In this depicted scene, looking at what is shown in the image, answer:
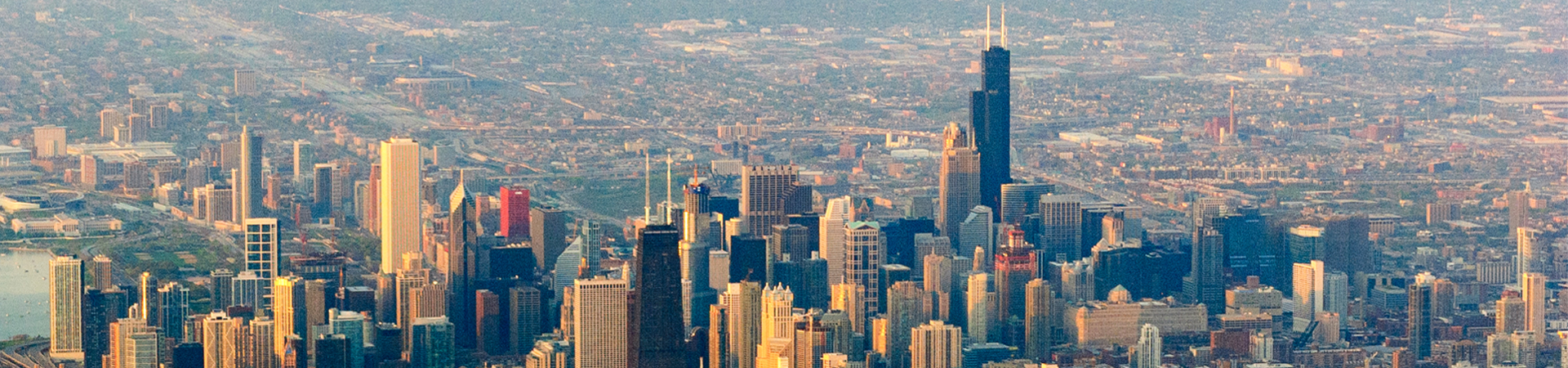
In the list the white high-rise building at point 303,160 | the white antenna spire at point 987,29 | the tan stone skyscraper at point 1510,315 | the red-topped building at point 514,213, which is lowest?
the tan stone skyscraper at point 1510,315

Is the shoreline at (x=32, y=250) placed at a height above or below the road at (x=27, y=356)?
above

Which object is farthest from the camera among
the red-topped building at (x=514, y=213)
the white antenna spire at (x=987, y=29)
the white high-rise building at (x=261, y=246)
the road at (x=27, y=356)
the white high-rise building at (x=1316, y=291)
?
the white antenna spire at (x=987, y=29)

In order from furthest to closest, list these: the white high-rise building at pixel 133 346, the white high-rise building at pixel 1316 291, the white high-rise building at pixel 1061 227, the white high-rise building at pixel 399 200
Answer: the white high-rise building at pixel 1061 227 < the white high-rise building at pixel 399 200 < the white high-rise building at pixel 1316 291 < the white high-rise building at pixel 133 346

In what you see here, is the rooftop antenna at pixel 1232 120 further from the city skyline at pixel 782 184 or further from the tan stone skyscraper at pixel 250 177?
the tan stone skyscraper at pixel 250 177

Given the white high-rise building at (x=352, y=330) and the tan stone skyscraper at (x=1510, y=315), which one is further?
the tan stone skyscraper at (x=1510, y=315)

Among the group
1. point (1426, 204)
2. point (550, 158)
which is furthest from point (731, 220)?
point (1426, 204)

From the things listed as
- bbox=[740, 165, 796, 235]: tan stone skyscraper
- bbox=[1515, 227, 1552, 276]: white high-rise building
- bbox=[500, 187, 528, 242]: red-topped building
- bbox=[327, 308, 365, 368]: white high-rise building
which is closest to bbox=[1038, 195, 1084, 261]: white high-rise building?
bbox=[740, 165, 796, 235]: tan stone skyscraper

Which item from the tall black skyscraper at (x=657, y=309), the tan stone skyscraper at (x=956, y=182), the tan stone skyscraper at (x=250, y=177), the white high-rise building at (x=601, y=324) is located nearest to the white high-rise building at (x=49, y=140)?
the tan stone skyscraper at (x=250, y=177)

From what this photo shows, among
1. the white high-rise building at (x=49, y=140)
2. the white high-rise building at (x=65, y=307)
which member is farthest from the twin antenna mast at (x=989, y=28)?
the white high-rise building at (x=65, y=307)

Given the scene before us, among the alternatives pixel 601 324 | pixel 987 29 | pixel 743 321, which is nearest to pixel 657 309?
pixel 601 324
